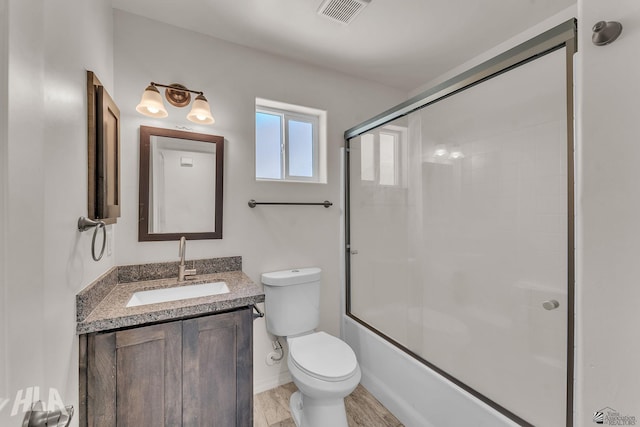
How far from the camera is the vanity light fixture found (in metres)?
1.49

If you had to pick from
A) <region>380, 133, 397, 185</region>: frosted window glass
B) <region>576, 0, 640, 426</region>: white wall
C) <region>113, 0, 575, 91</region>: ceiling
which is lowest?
<region>576, 0, 640, 426</region>: white wall

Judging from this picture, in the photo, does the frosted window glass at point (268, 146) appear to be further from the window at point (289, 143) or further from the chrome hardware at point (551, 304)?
the chrome hardware at point (551, 304)

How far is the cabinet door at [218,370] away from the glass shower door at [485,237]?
1.03 m

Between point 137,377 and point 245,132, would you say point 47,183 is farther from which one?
point 245,132

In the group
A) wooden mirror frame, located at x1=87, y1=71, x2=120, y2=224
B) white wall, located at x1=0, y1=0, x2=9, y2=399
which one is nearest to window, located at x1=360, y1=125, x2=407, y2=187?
wooden mirror frame, located at x1=87, y1=71, x2=120, y2=224

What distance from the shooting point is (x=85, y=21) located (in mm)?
1139

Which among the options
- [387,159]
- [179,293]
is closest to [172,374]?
[179,293]

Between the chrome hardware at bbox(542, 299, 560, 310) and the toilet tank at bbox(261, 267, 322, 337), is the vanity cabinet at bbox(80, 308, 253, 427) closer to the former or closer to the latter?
the toilet tank at bbox(261, 267, 322, 337)

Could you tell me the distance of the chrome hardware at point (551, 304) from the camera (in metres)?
1.07

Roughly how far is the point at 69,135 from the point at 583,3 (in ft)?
4.79

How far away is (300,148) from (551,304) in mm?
1836

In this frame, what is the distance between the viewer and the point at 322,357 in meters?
1.55

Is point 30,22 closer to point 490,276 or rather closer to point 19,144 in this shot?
point 19,144

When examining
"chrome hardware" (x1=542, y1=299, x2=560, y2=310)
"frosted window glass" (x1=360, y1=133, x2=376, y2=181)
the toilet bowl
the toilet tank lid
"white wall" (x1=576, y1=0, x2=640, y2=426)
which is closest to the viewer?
"white wall" (x1=576, y1=0, x2=640, y2=426)
